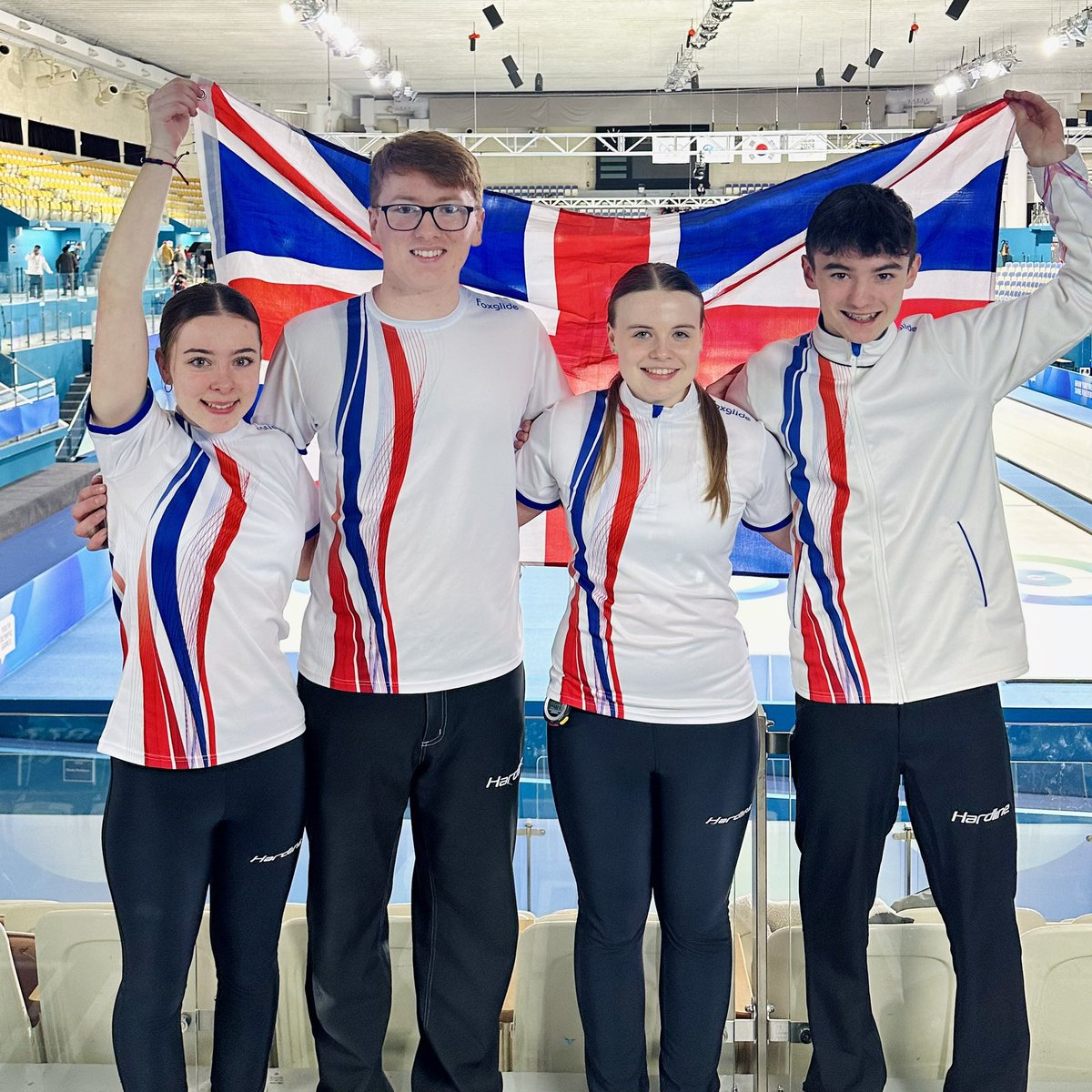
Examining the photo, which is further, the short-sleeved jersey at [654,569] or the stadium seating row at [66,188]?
the stadium seating row at [66,188]

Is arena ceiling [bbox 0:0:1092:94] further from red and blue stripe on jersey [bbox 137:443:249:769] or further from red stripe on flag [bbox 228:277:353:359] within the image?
red and blue stripe on jersey [bbox 137:443:249:769]

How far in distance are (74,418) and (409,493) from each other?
12657 mm

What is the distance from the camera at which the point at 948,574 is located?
2.21 metres

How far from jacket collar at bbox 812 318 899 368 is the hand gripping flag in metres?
0.59

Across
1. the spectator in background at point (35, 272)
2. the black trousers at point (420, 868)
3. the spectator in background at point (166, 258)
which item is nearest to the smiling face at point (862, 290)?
the black trousers at point (420, 868)

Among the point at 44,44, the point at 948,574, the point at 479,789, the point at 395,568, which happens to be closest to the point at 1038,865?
the point at 948,574

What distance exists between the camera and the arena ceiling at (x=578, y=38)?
16.1 metres

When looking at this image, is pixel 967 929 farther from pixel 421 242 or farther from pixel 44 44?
pixel 44 44

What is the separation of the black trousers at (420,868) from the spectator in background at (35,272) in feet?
44.3

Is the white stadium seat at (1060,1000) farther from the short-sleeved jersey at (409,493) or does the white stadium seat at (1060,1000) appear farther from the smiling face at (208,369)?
the smiling face at (208,369)

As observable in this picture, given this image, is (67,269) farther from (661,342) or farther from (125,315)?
(661,342)

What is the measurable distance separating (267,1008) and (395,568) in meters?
0.81

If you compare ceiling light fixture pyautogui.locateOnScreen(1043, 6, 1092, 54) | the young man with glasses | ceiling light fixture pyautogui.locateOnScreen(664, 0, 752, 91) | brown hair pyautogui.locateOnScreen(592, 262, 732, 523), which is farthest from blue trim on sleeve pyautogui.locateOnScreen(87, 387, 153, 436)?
ceiling light fixture pyautogui.locateOnScreen(1043, 6, 1092, 54)

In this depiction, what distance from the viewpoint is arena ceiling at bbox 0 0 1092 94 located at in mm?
16062
